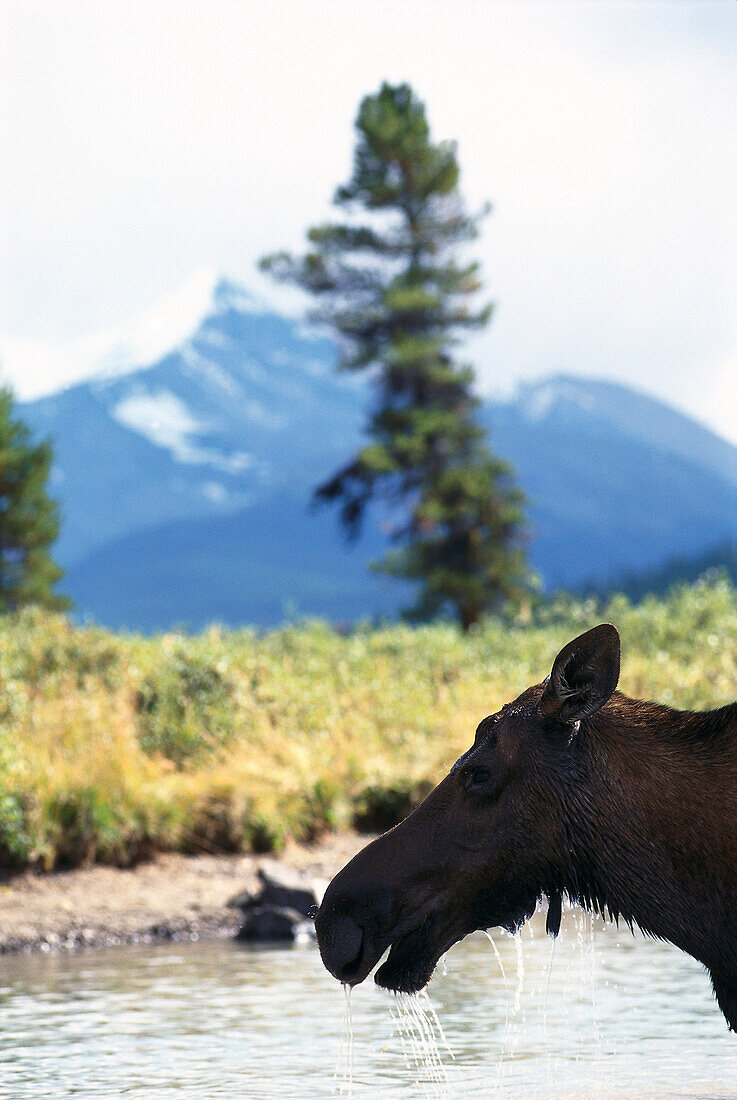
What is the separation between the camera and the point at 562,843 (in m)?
3.85

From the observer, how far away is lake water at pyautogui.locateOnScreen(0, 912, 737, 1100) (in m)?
6.36

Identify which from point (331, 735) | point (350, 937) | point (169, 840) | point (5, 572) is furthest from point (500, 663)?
point (5, 572)

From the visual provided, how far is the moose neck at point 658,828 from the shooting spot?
374 centimetres

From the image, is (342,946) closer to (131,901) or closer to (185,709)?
(131,901)

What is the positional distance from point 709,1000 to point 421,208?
24.8m

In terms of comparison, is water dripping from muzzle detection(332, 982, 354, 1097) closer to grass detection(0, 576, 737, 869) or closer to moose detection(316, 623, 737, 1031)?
moose detection(316, 623, 737, 1031)

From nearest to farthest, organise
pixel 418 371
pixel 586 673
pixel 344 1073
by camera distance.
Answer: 1. pixel 586 673
2. pixel 344 1073
3. pixel 418 371

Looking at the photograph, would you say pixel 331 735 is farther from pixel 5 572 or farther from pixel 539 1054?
pixel 5 572

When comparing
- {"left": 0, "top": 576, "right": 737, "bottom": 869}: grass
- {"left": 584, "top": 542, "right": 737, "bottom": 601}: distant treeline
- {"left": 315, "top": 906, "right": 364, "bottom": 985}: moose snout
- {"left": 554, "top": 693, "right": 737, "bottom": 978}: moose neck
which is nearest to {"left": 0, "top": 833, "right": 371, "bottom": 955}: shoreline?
{"left": 0, "top": 576, "right": 737, "bottom": 869}: grass

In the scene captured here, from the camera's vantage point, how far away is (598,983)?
8.55 metres

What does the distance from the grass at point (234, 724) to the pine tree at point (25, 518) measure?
1563 cm

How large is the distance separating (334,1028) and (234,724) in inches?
300

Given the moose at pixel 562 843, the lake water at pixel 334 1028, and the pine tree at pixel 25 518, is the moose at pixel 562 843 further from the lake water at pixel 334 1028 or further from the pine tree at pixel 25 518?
the pine tree at pixel 25 518

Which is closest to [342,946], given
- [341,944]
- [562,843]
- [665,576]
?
[341,944]
